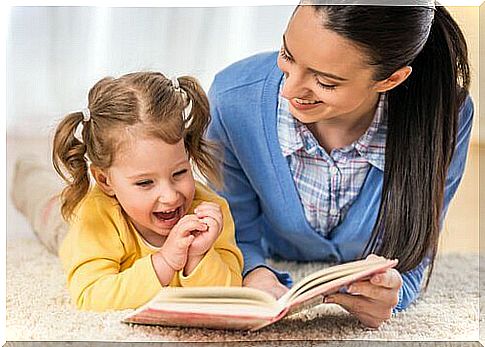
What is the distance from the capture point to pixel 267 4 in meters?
1.57

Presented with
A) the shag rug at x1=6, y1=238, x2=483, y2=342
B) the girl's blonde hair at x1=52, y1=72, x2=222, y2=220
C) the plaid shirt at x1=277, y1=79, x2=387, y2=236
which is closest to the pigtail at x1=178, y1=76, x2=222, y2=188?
the girl's blonde hair at x1=52, y1=72, x2=222, y2=220

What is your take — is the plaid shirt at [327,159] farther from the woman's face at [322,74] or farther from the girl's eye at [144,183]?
the girl's eye at [144,183]

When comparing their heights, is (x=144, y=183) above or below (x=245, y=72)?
below

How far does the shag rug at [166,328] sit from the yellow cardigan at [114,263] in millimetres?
33

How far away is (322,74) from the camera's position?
5.01 ft

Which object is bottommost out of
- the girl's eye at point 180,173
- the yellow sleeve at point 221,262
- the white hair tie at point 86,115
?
the yellow sleeve at point 221,262

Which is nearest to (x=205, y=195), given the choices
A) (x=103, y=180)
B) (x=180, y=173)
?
(x=180, y=173)

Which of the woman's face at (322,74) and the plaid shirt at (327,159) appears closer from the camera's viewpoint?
the woman's face at (322,74)

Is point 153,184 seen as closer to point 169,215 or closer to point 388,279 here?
point 169,215

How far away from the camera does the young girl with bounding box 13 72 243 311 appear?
1.53 m

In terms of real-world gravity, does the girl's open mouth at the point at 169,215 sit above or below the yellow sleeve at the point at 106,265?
above

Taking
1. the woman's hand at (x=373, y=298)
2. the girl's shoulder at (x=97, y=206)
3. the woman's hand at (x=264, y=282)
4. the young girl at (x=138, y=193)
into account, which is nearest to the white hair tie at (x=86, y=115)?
the young girl at (x=138, y=193)

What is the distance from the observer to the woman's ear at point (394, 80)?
5.09 ft

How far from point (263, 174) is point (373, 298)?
27cm
